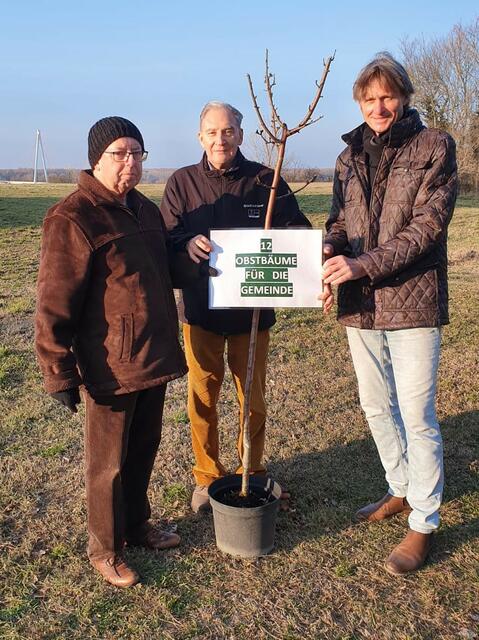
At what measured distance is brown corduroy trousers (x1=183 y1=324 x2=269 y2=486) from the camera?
4.02 meters

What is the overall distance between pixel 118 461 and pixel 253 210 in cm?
165

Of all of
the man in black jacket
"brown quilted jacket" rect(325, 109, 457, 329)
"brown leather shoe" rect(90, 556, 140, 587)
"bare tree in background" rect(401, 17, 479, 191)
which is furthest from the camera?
"bare tree in background" rect(401, 17, 479, 191)

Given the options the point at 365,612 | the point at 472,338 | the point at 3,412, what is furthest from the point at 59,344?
the point at 472,338

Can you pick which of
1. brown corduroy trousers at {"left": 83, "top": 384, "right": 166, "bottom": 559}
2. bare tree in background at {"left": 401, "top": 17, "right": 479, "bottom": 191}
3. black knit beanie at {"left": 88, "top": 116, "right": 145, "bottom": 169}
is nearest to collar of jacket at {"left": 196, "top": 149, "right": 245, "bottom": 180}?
black knit beanie at {"left": 88, "top": 116, "right": 145, "bottom": 169}

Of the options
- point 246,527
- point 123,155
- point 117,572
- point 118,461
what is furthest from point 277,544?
point 123,155

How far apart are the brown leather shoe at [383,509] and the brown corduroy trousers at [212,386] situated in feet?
2.31

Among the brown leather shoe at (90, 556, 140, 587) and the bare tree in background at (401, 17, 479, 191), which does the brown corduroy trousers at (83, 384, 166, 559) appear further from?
the bare tree in background at (401, 17, 479, 191)

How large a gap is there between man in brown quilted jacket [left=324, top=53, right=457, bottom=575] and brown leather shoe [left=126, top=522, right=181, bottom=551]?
1227 millimetres

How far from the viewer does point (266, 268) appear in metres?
3.42

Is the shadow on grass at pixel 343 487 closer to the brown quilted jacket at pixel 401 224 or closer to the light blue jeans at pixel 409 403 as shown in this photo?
the light blue jeans at pixel 409 403

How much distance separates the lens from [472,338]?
795 centimetres

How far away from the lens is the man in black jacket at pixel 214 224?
3.66m

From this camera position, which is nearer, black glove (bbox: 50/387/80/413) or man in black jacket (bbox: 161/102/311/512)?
black glove (bbox: 50/387/80/413)

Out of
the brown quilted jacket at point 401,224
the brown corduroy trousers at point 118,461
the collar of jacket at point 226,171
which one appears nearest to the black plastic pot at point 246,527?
the brown corduroy trousers at point 118,461
